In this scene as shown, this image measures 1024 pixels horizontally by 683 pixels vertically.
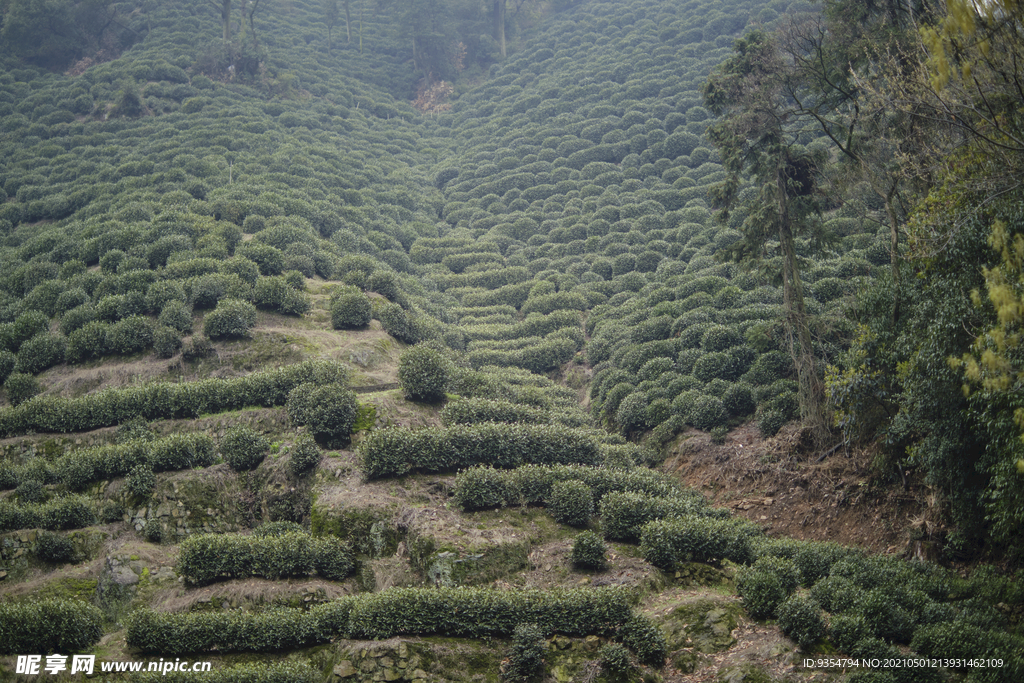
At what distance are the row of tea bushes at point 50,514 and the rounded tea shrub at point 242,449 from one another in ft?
12.3

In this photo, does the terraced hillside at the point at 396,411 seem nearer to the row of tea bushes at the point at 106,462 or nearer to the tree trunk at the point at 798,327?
the row of tea bushes at the point at 106,462

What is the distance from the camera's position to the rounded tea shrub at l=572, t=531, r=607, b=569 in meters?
16.6

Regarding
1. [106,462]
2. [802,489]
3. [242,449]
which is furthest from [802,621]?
[106,462]

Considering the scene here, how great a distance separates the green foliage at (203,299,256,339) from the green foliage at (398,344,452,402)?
7.45 metres

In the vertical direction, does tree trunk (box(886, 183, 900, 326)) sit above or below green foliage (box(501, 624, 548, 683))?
above

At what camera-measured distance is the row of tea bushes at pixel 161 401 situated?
21328 millimetres

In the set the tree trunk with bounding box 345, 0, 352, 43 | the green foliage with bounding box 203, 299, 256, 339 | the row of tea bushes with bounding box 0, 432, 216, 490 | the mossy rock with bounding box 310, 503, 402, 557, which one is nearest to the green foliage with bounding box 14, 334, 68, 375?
the green foliage with bounding box 203, 299, 256, 339

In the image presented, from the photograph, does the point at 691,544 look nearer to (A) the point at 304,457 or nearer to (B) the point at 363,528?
(B) the point at 363,528

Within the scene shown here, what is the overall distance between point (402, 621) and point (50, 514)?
34.7 feet

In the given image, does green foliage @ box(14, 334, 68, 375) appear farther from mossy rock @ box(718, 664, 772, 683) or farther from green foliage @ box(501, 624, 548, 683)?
mossy rock @ box(718, 664, 772, 683)

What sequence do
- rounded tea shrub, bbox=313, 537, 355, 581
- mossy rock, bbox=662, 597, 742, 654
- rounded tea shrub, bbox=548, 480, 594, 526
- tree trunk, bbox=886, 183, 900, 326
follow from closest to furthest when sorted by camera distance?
mossy rock, bbox=662, 597, 742, 654, rounded tea shrub, bbox=313, 537, 355, 581, tree trunk, bbox=886, 183, 900, 326, rounded tea shrub, bbox=548, 480, 594, 526

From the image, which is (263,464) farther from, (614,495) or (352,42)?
(352,42)

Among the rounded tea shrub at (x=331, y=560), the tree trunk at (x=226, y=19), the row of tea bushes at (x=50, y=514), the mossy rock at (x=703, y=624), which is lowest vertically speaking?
the rounded tea shrub at (x=331, y=560)

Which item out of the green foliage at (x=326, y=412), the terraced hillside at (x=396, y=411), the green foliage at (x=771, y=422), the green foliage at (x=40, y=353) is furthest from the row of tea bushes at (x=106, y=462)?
the green foliage at (x=771, y=422)
